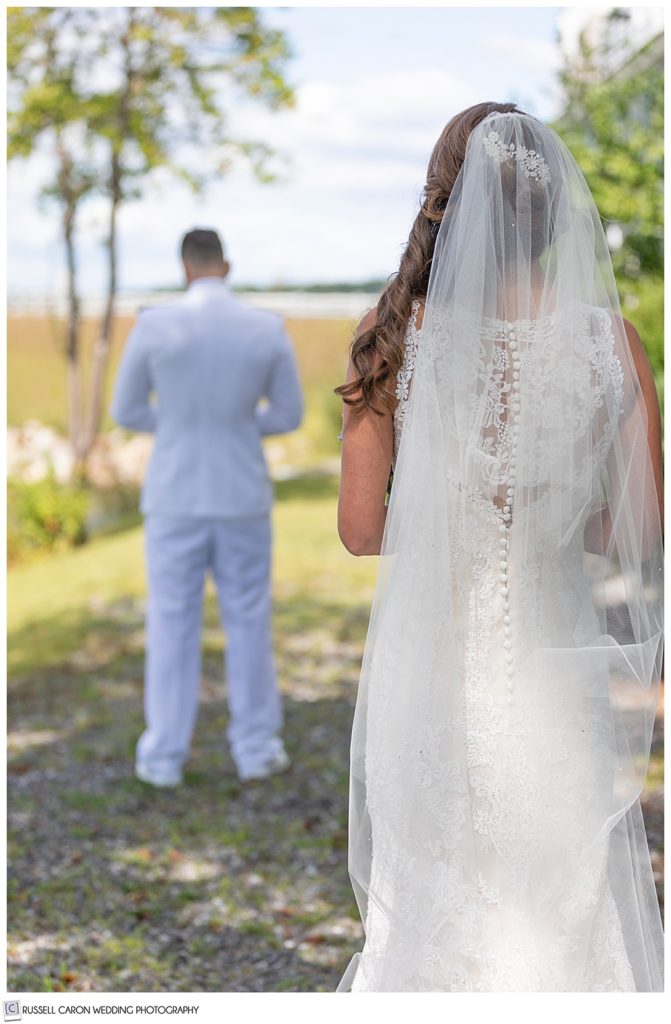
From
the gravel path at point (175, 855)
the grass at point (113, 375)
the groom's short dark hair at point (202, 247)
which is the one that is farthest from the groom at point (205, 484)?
the grass at point (113, 375)

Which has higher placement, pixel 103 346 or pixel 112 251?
pixel 112 251


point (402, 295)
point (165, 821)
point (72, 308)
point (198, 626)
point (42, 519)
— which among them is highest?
point (72, 308)

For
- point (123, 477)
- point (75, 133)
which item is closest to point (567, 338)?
point (123, 477)

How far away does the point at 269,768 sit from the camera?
5.55m

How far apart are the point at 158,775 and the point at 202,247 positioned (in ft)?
7.86

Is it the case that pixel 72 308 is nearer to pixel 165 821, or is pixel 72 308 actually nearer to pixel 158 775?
pixel 158 775

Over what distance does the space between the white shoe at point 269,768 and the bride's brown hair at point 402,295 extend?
3.34 meters

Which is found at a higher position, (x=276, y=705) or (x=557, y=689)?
(x=557, y=689)

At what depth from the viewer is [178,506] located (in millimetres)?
5219

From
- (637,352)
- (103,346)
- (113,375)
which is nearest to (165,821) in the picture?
(637,352)

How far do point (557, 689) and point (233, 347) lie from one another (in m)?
3.00

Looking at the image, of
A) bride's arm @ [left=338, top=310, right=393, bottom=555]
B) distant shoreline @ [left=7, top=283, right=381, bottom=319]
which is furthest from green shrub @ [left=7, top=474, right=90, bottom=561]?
distant shoreline @ [left=7, top=283, right=381, bottom=319]
